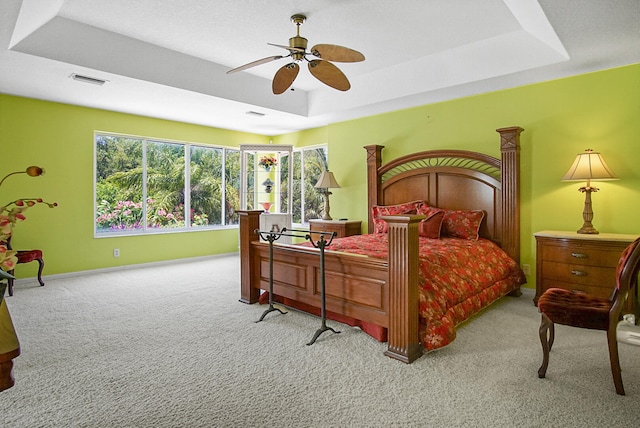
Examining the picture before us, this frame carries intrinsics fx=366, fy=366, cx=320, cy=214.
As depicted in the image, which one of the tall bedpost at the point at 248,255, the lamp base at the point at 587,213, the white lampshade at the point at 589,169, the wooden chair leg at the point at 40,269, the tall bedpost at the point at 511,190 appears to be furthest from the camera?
the wooden chair leg at the point at 40,269

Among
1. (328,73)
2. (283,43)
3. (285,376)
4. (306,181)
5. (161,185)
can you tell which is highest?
(283,43)

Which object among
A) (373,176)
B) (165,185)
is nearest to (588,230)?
(373,176)

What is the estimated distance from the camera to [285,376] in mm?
2371

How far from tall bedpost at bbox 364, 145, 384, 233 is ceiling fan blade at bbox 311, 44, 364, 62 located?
2.71 meters

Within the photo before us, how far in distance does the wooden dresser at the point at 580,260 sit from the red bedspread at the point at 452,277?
414mm

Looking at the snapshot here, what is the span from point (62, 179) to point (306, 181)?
3.99 m

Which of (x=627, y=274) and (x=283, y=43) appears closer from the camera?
(x=627, y=274)

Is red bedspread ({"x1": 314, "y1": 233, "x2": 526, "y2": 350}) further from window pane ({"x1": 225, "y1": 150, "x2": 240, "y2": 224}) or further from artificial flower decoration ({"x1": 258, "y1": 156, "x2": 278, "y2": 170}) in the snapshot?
window pane ({"x1": 225, "y1": 150, "x2": 240, "y2": 224})

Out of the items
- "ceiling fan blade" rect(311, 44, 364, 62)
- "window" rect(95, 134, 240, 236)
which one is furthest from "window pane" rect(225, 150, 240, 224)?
"ceiling fan blade" rect(311, 44, 364, 62)

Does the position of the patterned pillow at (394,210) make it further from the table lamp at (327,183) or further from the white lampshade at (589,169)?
the white lampshade at (589,169)

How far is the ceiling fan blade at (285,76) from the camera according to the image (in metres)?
3.19

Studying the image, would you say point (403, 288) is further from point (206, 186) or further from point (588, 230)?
point (206, 186)

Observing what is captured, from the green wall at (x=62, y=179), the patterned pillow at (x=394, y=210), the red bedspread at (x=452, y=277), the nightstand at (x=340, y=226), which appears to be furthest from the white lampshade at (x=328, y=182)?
the green wall at (x=62, y=179)

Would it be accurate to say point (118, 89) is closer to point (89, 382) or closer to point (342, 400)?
point (89, 382)
